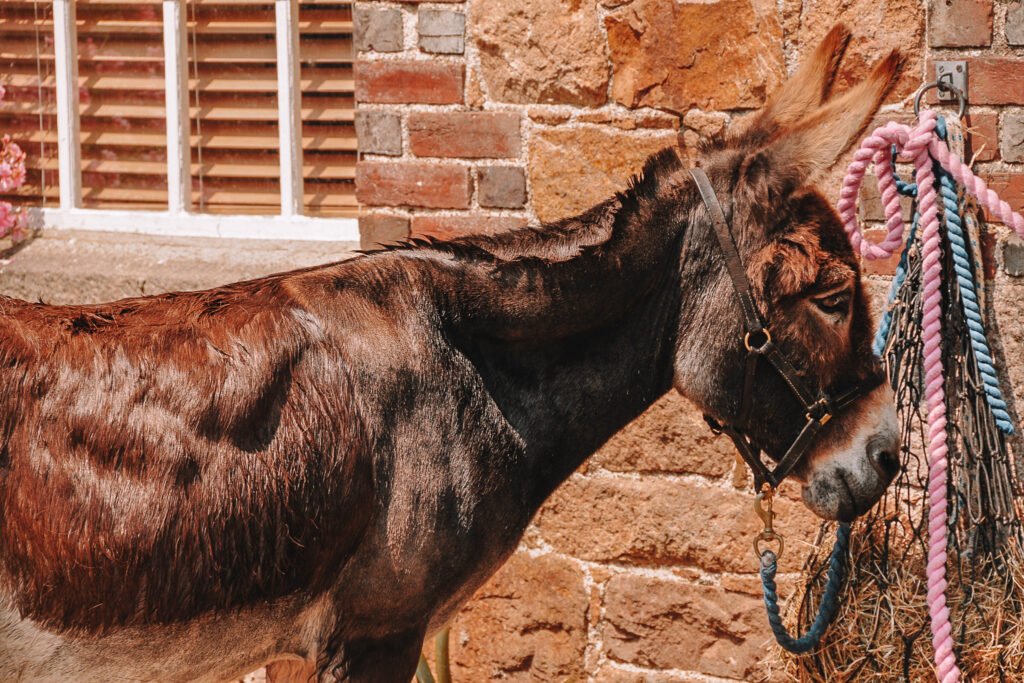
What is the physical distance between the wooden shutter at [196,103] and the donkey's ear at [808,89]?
1919 mm

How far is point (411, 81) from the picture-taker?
3467 millimetres

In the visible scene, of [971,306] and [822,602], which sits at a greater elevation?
[971,306]

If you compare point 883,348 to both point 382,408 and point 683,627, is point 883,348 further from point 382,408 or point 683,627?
point 382,408

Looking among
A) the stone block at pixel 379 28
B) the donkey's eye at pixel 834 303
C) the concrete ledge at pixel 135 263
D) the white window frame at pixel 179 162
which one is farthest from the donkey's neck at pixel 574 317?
the white window frame at pixel 179 162

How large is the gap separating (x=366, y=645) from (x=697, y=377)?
0.85m

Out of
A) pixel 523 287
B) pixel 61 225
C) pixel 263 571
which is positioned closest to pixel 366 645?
pixel 263 571

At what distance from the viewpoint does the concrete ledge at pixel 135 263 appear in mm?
Result: 3889

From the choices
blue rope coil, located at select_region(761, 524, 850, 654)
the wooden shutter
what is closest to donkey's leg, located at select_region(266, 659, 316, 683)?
blue rope coil, located at select_region(761, 524, 850, 654)

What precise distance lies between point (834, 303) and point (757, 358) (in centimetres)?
19

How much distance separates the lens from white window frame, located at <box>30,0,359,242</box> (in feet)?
13.3

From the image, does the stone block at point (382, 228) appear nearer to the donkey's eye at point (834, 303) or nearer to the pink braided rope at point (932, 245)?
the pink braided rope at point (932, 245)

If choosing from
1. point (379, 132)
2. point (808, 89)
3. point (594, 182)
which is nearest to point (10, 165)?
point (379, 132)

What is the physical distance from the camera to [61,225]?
14.3 feet

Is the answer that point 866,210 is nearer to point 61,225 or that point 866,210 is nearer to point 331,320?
point 331,320
